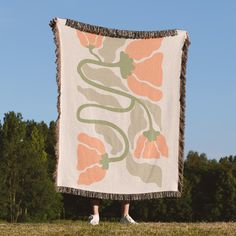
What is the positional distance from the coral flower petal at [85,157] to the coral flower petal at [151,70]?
231cm

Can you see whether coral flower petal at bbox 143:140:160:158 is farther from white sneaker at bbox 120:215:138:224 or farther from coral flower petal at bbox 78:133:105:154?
white sneaker at bbox 120:215:138:224

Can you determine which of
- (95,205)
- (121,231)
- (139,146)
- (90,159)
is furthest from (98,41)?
(121,231)

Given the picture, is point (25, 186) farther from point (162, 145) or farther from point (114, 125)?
point (114, 125)

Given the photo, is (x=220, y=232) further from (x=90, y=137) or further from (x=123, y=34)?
(x=123, y=34)

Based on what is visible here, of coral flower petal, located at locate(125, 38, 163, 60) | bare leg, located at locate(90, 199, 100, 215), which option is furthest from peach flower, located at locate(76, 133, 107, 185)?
coral flower petal, located at locate(125, 38, 163, 60)

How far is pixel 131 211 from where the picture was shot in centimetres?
7788

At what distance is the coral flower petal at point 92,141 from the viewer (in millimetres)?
16016

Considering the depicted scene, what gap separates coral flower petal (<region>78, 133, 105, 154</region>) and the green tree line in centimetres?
5198

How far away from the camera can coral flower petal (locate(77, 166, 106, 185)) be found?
52.9ft

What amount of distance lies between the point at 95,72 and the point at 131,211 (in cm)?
6289

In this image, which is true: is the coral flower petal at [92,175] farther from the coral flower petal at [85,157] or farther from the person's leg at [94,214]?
the person's leg at [94,214]

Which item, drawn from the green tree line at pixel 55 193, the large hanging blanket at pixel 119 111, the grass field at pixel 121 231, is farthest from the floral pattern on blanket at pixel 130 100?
the green tree line at pixel 55 193

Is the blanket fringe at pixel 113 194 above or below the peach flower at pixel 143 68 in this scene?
below

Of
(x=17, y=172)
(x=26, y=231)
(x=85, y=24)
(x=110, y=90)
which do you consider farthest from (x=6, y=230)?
(x=17, y=172)
